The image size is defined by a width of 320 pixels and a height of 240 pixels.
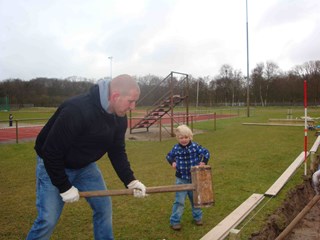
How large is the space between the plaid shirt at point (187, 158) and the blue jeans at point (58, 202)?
1.45 metres

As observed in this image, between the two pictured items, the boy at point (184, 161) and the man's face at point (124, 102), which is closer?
the man's face at point (124, 102)

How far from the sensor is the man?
8.74 feet

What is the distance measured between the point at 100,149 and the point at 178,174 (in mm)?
1731

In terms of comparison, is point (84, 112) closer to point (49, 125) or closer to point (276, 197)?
point (49, 125)

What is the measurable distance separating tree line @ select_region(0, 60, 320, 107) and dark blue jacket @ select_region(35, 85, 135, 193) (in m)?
73.3

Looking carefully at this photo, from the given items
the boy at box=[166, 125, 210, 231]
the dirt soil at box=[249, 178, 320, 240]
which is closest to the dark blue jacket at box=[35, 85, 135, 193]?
the boy at box=[166, 125, 210, 231]

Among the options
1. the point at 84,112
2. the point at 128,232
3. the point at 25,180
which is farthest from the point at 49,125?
the point at 25,180

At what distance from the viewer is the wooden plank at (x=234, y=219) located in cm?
390

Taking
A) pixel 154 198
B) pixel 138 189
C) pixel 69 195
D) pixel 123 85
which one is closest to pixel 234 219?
pixel 154 198

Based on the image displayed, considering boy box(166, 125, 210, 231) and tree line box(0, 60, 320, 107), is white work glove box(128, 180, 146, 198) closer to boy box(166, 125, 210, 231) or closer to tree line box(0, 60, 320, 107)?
boy box(166, 125, 210, 231)

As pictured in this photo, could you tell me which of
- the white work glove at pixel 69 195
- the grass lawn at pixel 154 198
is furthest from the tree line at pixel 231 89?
the white work glove at pixel 69 195

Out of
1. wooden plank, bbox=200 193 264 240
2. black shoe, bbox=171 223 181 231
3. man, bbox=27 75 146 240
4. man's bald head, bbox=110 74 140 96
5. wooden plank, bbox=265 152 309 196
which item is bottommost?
black shoe, bbox=171 223 181 231

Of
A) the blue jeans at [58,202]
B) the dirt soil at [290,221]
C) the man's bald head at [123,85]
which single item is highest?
the man's bald head at [123,85]

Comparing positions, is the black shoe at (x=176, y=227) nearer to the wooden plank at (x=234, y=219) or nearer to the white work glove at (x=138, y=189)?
the wooden plank at (x=234, y=219)
